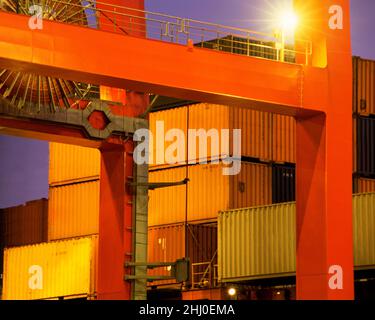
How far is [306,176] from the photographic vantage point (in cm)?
3050

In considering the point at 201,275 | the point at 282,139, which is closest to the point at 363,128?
the point at 282,139

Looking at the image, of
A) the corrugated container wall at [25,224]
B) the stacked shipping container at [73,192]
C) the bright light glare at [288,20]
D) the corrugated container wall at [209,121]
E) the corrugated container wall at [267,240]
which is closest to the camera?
the bright light glare at [288,20]

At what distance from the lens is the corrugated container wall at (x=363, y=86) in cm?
4703

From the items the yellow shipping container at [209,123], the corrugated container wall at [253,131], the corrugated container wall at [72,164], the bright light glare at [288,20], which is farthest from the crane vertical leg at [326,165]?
the corrugated container wall at [72,164]

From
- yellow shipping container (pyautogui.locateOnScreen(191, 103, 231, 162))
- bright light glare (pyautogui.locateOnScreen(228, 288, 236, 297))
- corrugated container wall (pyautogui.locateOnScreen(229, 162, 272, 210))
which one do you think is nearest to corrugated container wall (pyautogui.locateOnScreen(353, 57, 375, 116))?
corrugated container wall (pyautogui.locateOnScreen(229, 162, 272, 210))

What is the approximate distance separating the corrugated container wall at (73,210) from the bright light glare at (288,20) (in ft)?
63.1

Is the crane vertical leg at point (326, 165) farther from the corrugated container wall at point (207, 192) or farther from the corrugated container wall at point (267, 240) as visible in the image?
the corrugated container wall at point (207, 192)

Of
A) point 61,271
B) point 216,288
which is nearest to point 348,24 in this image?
point 216,288

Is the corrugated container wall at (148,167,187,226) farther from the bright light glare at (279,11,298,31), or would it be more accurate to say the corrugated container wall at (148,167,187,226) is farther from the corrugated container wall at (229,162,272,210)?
the bright light glare at (279,11,298,31)

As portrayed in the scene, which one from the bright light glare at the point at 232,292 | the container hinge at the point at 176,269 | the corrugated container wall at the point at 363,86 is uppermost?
the corrugated container wall at the point at 363,86

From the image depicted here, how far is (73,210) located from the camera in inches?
1957
